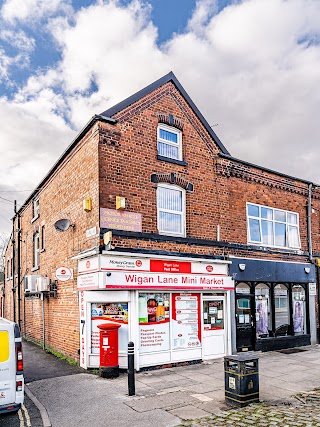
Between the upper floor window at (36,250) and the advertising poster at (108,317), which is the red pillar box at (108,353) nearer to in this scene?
the advertising poster at (108,317)

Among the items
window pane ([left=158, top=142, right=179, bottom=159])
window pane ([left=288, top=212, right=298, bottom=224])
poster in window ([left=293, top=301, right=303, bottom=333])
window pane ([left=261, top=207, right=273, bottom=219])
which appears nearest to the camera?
window pane ([left=158, top=142, right=179, bottom=159])

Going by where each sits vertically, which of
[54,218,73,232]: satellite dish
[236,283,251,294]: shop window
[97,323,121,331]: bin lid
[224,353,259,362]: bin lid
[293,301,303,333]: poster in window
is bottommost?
[293,301,303,333]: poster in window

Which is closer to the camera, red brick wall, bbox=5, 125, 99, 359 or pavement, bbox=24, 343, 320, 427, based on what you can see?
pavement, bbox=24, 343, 320, 427

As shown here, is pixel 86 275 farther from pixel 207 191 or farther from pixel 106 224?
pixel 207 191

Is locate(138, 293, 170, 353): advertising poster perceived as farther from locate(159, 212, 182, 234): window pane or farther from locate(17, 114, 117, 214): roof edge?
locate(17, 114, 117, 214): roof edge

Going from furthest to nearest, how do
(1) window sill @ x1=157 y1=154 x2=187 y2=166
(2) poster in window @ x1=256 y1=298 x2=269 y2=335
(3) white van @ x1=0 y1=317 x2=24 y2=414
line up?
(2) poster in window @ x1=256 y1=298 x2=269 y2=335
(1) window sill @ x1=157 y1=154 x2=187 y2=166
(3) white van @ x1=0 y1=317 x2=24 y2=414

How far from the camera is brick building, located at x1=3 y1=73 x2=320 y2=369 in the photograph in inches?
468

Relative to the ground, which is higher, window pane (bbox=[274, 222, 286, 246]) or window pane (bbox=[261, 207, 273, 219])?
window pane (bbox=[261, 207, 273, 219])

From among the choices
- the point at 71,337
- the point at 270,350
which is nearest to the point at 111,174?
the point at 71,337

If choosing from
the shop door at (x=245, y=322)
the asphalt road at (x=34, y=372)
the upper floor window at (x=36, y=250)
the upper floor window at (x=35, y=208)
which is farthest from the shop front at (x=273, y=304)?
the upper floor window at (x=35, y=208)

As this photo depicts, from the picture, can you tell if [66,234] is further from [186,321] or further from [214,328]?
[214,328]

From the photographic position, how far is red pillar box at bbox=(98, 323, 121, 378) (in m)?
10.8

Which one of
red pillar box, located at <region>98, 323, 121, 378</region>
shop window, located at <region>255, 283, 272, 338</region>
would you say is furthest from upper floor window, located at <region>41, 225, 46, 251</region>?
shop window, located at <region>255, 283, 272, 338</region>

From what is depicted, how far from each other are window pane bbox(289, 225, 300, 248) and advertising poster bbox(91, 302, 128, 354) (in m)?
9.05
